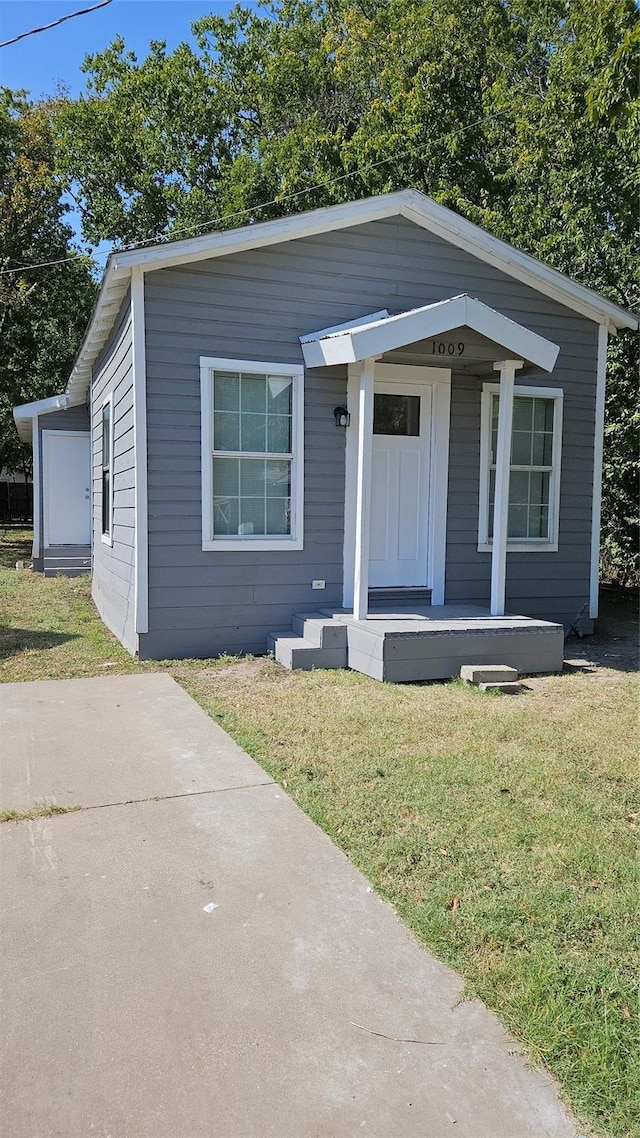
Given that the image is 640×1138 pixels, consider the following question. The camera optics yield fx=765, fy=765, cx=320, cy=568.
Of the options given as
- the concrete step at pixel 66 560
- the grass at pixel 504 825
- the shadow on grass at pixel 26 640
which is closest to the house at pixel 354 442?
the shadow on grass at pixel 26 640

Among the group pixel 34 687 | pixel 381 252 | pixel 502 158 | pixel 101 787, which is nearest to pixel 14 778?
pixel 101 787

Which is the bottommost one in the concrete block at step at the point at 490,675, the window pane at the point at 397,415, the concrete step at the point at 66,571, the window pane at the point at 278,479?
the concrete block at step at the point at 490,675

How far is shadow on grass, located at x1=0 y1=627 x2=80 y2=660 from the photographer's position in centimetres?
724

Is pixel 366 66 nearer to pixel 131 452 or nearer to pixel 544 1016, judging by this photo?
pixel 131 452

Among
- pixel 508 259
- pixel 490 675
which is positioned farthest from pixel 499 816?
pixel 508 259

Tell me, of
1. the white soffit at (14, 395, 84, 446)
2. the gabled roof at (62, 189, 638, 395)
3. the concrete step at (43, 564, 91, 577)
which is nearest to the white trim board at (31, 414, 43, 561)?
the white soffit at (14, 395, 84, 446)

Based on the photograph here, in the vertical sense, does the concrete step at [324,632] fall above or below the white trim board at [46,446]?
below

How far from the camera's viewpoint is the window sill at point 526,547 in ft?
26.5

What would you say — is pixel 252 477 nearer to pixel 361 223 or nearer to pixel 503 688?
pixel 361 223

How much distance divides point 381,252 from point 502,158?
30.7 feet

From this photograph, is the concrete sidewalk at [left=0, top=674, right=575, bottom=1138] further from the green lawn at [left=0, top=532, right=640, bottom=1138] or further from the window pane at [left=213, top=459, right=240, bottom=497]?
the window pane at [left=213, top=459, right=240, bottom=497]

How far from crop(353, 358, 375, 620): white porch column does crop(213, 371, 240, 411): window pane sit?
1.17 metres

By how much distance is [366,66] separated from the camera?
1769cm

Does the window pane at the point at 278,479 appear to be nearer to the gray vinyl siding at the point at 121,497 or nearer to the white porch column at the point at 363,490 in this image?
the white porch column at the point at 363,490
